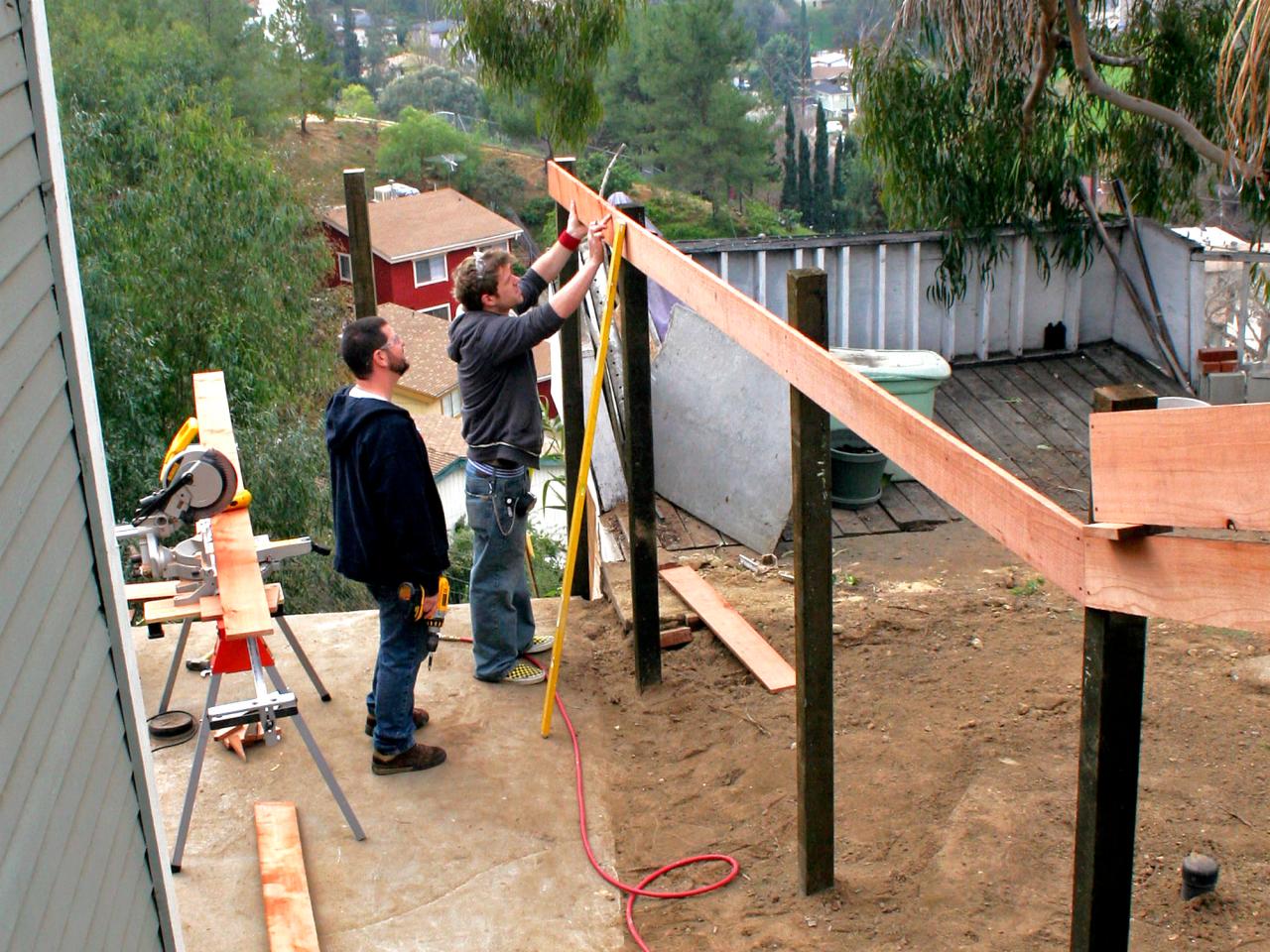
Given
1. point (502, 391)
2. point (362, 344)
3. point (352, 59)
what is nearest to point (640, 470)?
point (502, 391)

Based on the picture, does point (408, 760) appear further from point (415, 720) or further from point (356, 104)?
point (356, 104)

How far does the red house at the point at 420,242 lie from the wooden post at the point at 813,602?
3949cm

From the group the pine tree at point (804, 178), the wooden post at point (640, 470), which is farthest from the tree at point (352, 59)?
the wooden post at point (640, 470)

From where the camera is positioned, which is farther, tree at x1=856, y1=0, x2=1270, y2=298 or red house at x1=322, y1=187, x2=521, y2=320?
red house at x1=322, y1=187, x2=521, y2=320

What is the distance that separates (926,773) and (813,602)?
42.5 inches

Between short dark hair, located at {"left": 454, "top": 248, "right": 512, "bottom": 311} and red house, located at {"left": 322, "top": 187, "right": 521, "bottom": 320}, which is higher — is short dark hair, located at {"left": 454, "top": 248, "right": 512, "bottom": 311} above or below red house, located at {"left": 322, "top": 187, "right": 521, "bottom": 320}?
above

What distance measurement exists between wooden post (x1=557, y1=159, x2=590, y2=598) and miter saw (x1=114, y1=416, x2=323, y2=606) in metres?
1.78

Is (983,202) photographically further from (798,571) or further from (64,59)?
(64,59)

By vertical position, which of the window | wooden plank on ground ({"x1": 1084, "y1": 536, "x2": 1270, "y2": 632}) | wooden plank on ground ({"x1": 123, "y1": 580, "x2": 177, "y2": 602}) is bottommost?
the window

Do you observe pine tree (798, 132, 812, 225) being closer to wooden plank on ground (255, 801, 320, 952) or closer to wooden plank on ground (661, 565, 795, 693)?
wooden plank on ground (661, 565, 795, 693)

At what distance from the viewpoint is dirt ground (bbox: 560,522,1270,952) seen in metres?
3.63

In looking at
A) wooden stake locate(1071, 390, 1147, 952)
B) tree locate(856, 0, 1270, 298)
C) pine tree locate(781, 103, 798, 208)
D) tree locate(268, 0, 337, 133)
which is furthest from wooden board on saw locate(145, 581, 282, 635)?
pine tree locate(781, 103, 798, 208)

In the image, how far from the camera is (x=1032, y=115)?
32.1 feet

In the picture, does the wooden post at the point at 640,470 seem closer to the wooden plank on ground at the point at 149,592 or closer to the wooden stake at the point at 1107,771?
the wooden plank on ground at the point at 149,592
